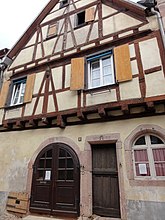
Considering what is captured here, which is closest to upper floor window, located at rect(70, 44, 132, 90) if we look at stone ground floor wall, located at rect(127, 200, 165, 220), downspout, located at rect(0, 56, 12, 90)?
stone ground floor wall, located at rect(127, 200, 165, 220)

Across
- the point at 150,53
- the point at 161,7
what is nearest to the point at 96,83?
the point at 150,53

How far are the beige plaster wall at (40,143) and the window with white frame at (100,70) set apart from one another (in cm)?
140

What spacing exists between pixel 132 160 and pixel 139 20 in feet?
14.8

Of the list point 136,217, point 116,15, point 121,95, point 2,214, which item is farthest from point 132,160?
point 116,15

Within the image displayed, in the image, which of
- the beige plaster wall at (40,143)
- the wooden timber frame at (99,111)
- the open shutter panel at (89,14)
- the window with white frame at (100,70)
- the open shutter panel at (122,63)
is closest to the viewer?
the beige plaster wall at (40,143)

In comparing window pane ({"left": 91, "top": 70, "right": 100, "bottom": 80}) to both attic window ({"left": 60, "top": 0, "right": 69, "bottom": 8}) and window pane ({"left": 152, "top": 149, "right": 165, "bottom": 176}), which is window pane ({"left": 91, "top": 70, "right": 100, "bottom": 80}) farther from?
attic window ({"left": 60, "top": 0, "right": 69, "bottom": 8})

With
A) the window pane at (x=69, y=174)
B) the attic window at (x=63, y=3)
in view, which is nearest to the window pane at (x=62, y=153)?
the window pane at (x=69, y=174)

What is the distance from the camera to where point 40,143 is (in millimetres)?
5695

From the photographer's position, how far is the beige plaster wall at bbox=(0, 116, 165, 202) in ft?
13.0

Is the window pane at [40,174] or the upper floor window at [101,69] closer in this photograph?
the upper floor window at [101,69]

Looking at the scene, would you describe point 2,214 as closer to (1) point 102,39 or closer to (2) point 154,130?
(2) point 154,130

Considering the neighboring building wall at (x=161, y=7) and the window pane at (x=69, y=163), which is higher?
the neighboring building wall at (x=161, y=7)

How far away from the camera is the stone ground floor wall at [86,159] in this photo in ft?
12.5

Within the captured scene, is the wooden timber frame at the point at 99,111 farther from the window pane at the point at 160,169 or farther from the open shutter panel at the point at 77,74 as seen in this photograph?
the window pane at the point at 160,169
